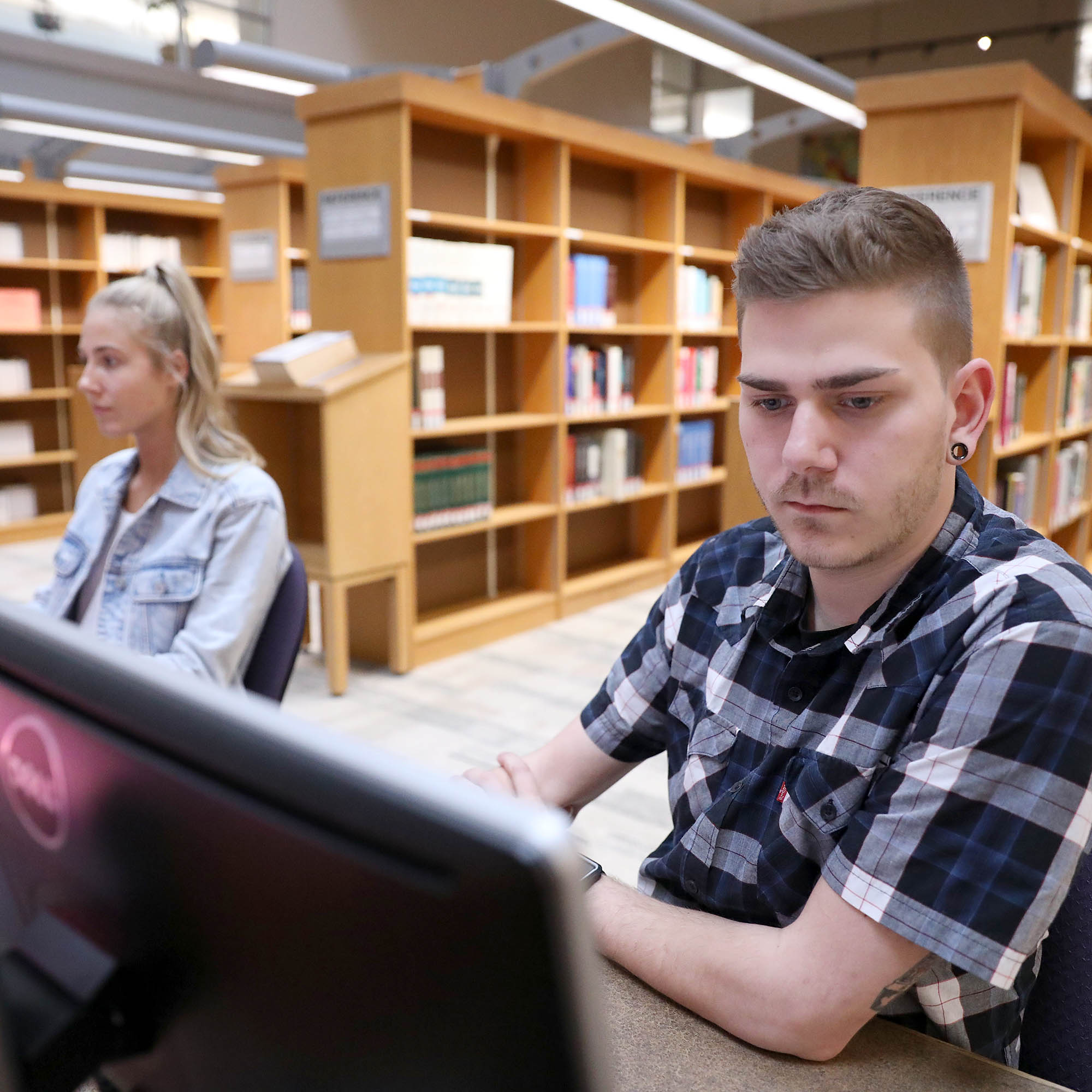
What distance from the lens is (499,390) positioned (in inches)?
193

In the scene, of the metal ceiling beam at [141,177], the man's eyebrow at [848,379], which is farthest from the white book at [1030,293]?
the metal ceiling beam at [141,177]

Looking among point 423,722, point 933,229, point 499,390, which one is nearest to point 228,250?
point 499,390

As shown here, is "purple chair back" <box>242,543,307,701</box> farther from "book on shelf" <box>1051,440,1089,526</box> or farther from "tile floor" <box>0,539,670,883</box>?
"book on shelf" <box>1051,440,1089,526</box>

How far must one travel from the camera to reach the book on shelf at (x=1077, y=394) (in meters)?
5.25

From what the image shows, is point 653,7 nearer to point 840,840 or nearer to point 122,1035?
point 840,840

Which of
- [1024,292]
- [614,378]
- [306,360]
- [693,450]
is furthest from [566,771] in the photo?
[693,450]

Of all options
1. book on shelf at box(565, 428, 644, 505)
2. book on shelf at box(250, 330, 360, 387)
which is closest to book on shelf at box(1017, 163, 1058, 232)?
book on shelf at box(565, 428, 644, 505)

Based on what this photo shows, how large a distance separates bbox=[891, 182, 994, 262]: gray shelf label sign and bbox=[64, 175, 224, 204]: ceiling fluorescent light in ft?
18.0

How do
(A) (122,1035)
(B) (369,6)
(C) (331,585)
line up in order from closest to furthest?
(A) (122,1035) < (C) (331,585) < (B) (369,6)

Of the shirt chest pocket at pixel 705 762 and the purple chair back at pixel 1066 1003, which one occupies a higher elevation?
the shirt chest pocket at pixel 705 762

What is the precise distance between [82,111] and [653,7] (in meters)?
3.93

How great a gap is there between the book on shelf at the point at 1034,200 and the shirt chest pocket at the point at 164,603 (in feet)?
11.6

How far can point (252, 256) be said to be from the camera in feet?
21.7

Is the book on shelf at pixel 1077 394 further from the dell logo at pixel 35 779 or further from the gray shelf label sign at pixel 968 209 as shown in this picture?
the dell logo at pixel 35 779
